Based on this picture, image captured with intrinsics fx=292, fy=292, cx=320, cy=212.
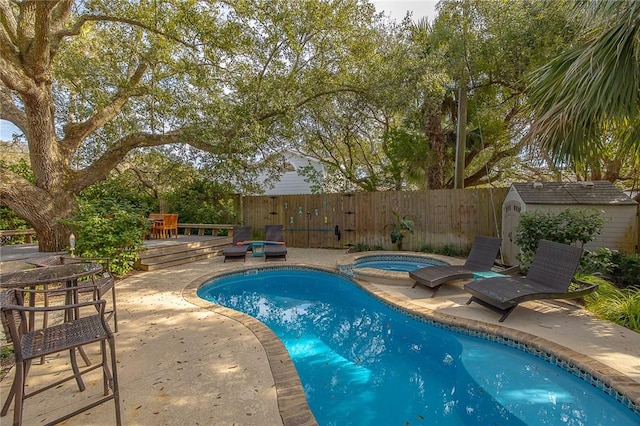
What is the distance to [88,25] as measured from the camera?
8.80 m

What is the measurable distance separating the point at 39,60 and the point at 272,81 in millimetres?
5454

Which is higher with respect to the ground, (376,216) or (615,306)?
(376,216)

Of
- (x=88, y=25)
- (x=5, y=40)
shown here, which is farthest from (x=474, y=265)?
(x=88, y=25)

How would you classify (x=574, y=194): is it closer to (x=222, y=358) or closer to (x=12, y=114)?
(x=222, y=358)

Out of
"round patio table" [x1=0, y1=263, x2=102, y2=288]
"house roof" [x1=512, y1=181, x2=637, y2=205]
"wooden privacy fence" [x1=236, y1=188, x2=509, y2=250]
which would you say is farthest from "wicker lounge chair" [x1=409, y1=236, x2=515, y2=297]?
"round patio table" [x1=0, y1=263, x2=102, y2=288]

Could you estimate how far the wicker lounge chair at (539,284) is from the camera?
157 inches

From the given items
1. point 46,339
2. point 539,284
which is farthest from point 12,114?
point 539,284

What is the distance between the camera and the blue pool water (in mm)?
2652

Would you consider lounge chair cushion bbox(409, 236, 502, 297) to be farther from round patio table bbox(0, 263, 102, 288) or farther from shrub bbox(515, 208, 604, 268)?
round patio table bbox(0, 263, 102, 288)

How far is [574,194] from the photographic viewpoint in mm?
6527

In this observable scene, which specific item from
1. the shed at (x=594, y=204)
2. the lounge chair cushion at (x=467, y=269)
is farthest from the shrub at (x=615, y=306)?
the shed at (x=594, y=204)

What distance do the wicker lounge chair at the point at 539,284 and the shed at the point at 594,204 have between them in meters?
2.35

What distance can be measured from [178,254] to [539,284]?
8.38 metres

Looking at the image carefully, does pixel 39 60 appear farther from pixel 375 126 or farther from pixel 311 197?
pixel 375 126
